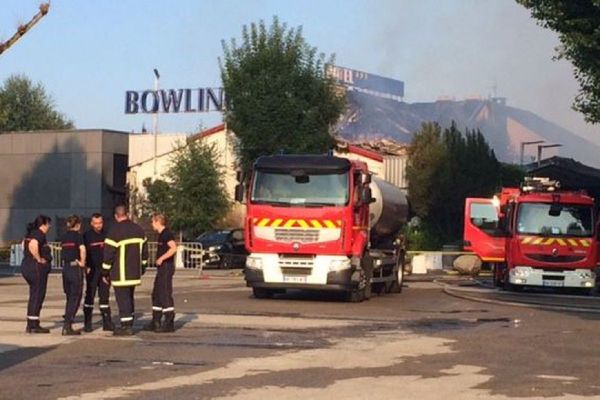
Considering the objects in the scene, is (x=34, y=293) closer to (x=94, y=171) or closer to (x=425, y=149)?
(x=425, y=149)

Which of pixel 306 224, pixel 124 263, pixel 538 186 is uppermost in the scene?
pixel 538 186

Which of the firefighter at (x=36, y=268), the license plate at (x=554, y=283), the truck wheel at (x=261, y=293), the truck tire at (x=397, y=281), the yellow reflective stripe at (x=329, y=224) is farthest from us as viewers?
the truck tire at (x=397, y=281)

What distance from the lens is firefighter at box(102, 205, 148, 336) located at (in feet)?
55.1

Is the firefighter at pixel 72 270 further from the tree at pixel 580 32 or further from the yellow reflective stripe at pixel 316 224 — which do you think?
the tree at pixel 580 32

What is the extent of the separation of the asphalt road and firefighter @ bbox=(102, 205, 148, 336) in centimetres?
44

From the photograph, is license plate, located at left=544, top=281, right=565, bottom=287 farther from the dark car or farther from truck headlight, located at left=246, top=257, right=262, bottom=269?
the dark car

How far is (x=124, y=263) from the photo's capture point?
16844mm

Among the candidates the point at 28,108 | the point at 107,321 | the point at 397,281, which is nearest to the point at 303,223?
the point at 397,281

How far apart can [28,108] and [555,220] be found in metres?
67.2

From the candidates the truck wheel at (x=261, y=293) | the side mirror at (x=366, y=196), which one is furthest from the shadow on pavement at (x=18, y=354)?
the side mirror at (x=366, y=196)

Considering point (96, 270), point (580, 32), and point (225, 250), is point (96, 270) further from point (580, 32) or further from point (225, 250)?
point (225, 250)

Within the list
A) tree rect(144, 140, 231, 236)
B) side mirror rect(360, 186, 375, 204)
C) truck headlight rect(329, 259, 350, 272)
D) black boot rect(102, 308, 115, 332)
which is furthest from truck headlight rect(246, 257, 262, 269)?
tree rect(144, 140, 231, 236)

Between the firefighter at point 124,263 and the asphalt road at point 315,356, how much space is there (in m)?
0.44

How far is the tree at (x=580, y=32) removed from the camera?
2462 cm
